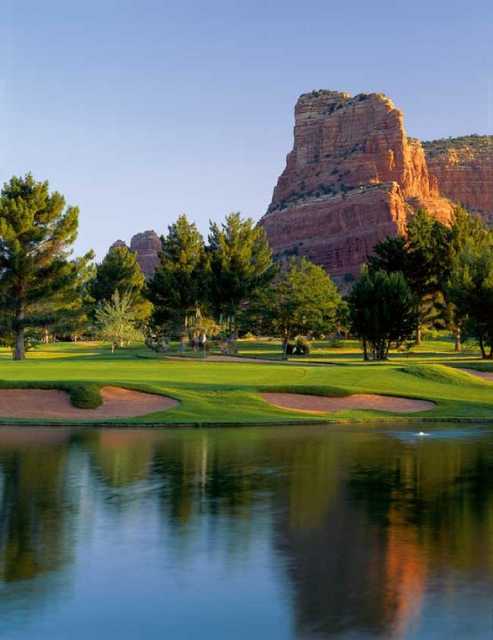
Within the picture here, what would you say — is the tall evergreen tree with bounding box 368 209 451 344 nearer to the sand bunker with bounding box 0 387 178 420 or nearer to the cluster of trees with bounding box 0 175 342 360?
the cluster of trees with bounding box 0 175 342 360

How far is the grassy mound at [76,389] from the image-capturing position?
119 feet

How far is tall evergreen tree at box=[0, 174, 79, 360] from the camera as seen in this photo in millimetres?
82250

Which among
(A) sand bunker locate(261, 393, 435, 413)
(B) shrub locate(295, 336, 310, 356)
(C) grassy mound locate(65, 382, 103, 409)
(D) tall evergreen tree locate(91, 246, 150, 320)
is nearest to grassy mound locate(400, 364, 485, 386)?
(A) sand bunker locate(261, 393, 435, 413)

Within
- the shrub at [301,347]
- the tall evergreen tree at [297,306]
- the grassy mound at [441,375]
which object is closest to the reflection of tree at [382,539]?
the grassy mound at [441,375]

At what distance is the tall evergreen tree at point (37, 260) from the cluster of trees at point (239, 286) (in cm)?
10

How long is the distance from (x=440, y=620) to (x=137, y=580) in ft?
13.3

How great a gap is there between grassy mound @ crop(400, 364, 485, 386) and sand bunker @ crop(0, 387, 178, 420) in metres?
16.9

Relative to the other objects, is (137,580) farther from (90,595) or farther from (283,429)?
(283,429)

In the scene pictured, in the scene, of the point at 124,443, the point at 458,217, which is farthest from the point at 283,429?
the point at 458,217

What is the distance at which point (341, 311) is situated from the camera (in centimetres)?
9456

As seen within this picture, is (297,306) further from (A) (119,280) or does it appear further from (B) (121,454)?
(A) (119,280)

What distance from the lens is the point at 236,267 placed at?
102 metres

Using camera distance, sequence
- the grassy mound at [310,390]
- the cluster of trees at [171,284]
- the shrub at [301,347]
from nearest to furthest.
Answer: the grassy mound at [310,390], the cluster of trees at [171,284], the shrub at [301,347]

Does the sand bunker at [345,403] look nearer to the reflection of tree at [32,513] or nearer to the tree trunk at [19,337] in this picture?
the reflection of tree at [32,513]
